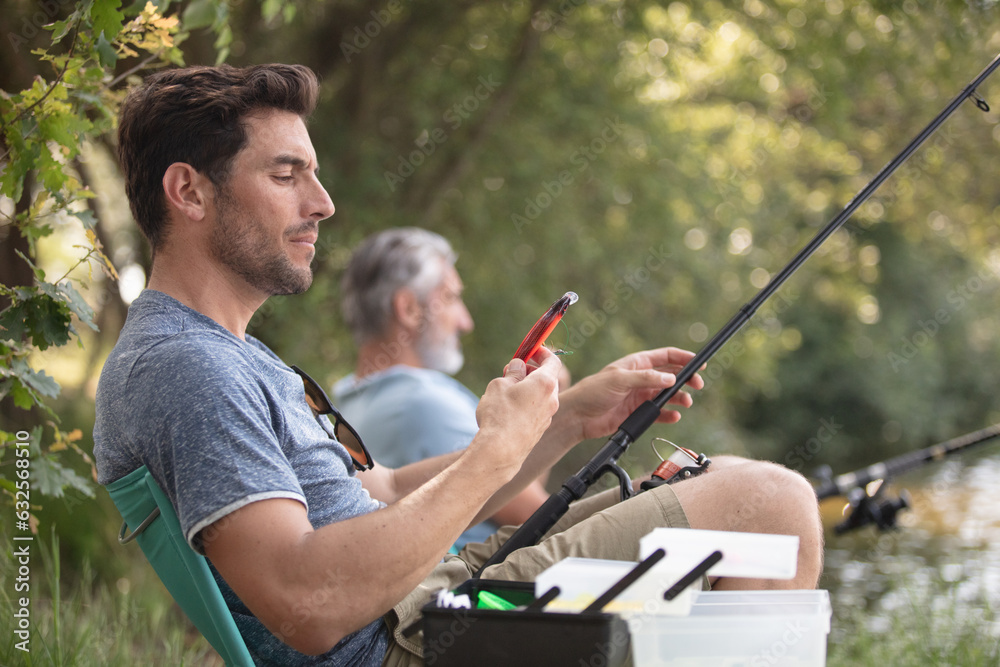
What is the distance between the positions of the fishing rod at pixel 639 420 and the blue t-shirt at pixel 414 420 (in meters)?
1.05

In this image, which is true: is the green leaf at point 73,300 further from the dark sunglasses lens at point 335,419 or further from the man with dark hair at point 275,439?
the dark sunglasses lens at point 335,419

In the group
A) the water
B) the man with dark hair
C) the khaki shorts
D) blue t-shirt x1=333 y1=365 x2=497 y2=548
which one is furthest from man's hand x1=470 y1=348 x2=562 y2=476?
the water

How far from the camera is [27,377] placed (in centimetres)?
189

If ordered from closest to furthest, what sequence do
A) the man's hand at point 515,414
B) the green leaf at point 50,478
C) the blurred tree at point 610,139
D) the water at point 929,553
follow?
the man's hand at point 515,414 → the green leaf at point 50,478 → the water at point 929,553 → the blurred tree at point 610,139

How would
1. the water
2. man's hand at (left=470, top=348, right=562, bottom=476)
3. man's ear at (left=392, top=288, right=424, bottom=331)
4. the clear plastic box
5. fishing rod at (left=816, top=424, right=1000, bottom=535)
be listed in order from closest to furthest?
the clear plastic box, man's hand at (left=470, top=348, right=562, bottom=476), fishing rod at (left=816, top=424, right=1000, bottom=535), man's ear at (left=392, top=288, right=424, bottom=331), the water

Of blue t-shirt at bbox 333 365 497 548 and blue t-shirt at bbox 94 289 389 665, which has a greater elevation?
blue t-shirt at bbox 94 289 389 665

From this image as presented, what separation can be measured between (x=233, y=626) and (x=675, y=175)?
650 centimetres

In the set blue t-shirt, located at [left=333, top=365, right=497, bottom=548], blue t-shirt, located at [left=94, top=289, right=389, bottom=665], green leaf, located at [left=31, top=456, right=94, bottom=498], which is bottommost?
green leaf, located at [left=31, top=456, right=94, bottom=498]

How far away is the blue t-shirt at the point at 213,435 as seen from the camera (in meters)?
1.38

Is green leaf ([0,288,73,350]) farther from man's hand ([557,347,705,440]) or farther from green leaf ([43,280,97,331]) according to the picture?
man's hand ([557,347,705,440])

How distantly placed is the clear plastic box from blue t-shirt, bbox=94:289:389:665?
0.56 metres

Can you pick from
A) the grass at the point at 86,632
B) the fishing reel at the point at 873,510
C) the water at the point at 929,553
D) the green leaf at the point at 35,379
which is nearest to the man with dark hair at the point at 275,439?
the green leaf at the point at 35,379

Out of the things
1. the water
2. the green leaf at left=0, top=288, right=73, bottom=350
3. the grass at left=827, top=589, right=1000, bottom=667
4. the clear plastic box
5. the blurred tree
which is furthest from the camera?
the blurred tree

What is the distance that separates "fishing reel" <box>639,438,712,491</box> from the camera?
1.87m
